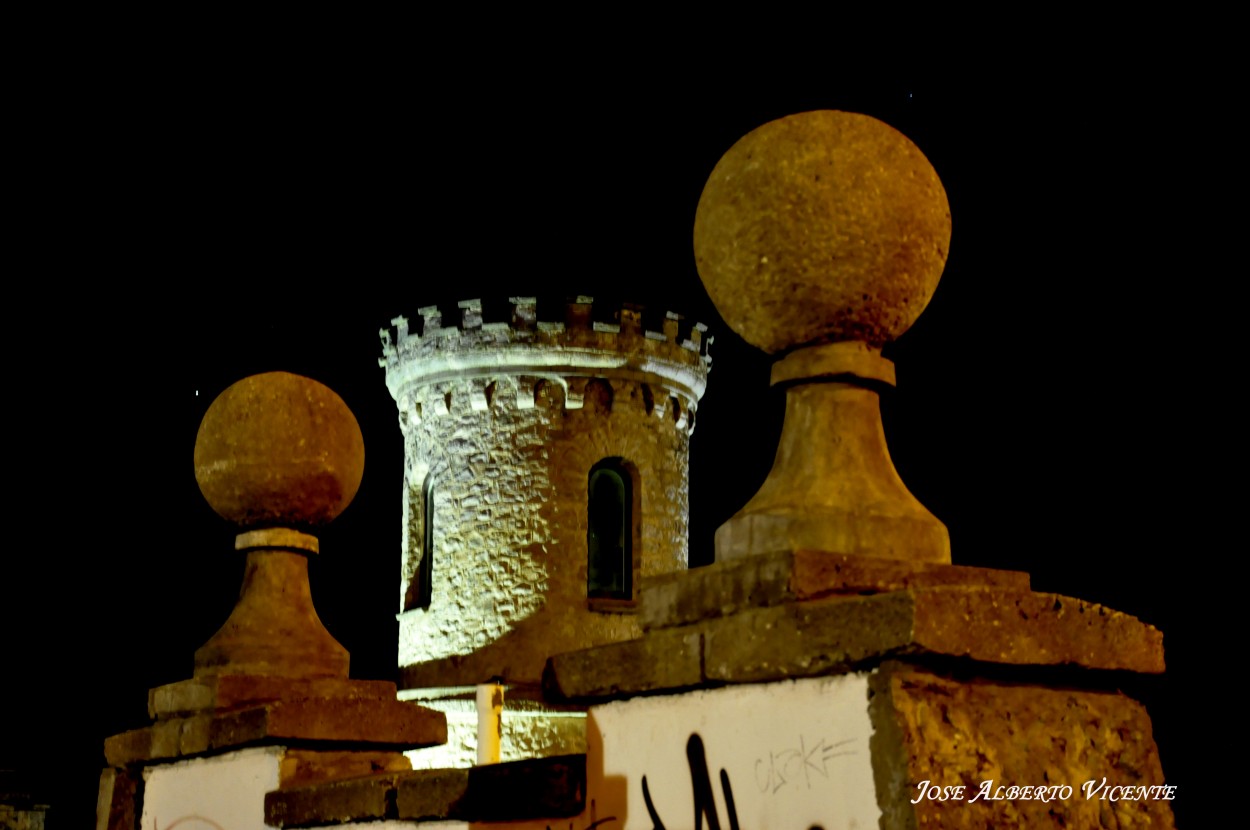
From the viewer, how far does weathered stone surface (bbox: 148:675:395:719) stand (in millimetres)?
5957

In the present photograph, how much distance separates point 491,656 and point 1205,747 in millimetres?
14764

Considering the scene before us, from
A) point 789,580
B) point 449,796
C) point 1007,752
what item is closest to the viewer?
point 1007,752

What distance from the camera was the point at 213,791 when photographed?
5.93 meters

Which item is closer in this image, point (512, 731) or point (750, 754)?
point (750, 754)

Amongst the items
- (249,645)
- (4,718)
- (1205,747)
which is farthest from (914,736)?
(1205,747)

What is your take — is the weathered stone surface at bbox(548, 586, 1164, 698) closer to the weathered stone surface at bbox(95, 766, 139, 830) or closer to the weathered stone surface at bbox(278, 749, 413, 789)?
the weathered stone surface at bbox(278, 749, 413, 789)

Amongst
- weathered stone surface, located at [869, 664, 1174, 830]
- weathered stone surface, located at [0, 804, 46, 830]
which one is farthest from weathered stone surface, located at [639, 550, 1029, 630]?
weathered stone surface, located at [0, 804, 46, 830]

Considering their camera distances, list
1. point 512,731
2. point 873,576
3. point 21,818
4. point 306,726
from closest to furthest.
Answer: point 873,576 < point 306,726 < point 21,818 < point 512,731

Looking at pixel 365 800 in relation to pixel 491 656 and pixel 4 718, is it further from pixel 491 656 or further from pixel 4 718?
pixel 4 718

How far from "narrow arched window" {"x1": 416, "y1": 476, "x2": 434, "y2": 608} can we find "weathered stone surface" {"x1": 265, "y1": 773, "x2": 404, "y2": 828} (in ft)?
46.6

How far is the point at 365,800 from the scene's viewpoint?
196 inches

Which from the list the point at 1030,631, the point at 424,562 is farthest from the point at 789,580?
the point at 424,562

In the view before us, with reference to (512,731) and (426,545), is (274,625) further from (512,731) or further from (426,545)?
(426,545)

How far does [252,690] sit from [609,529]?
44.8ft
